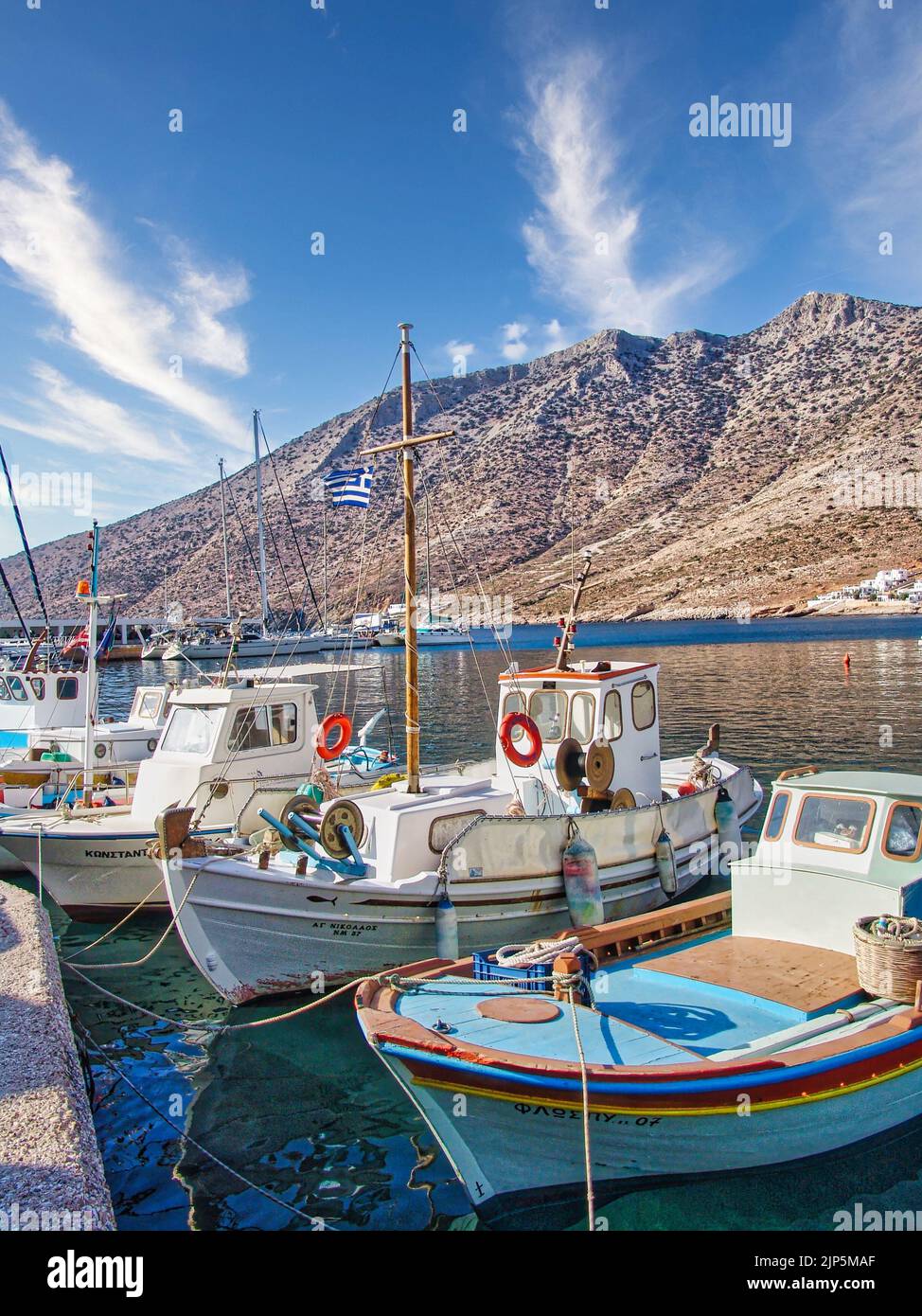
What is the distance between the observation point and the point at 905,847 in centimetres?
852

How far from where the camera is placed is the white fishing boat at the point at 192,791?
1360 cm

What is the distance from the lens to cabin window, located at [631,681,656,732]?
14.5m

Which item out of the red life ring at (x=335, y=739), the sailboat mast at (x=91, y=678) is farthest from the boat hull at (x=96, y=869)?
the sailboat mast at (x=91, y=678)

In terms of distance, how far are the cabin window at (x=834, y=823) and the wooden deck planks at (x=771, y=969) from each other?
3.58 ft

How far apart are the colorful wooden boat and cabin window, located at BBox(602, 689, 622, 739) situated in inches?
197

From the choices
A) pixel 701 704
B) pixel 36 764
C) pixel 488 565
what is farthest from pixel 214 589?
pixel 36 764

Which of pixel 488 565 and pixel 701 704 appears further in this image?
pixel 488 565

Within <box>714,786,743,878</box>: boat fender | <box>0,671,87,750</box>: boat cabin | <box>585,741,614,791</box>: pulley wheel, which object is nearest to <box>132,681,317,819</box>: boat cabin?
<box>585,741,614,791</box>: pulley wheel

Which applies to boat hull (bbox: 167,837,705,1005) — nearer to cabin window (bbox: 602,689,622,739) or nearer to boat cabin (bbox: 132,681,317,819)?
boat cabin (bbox: 132,681,317,819)

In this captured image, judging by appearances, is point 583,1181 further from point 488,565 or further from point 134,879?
point 488,565

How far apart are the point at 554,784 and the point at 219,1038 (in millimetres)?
6276

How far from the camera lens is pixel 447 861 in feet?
35.4
